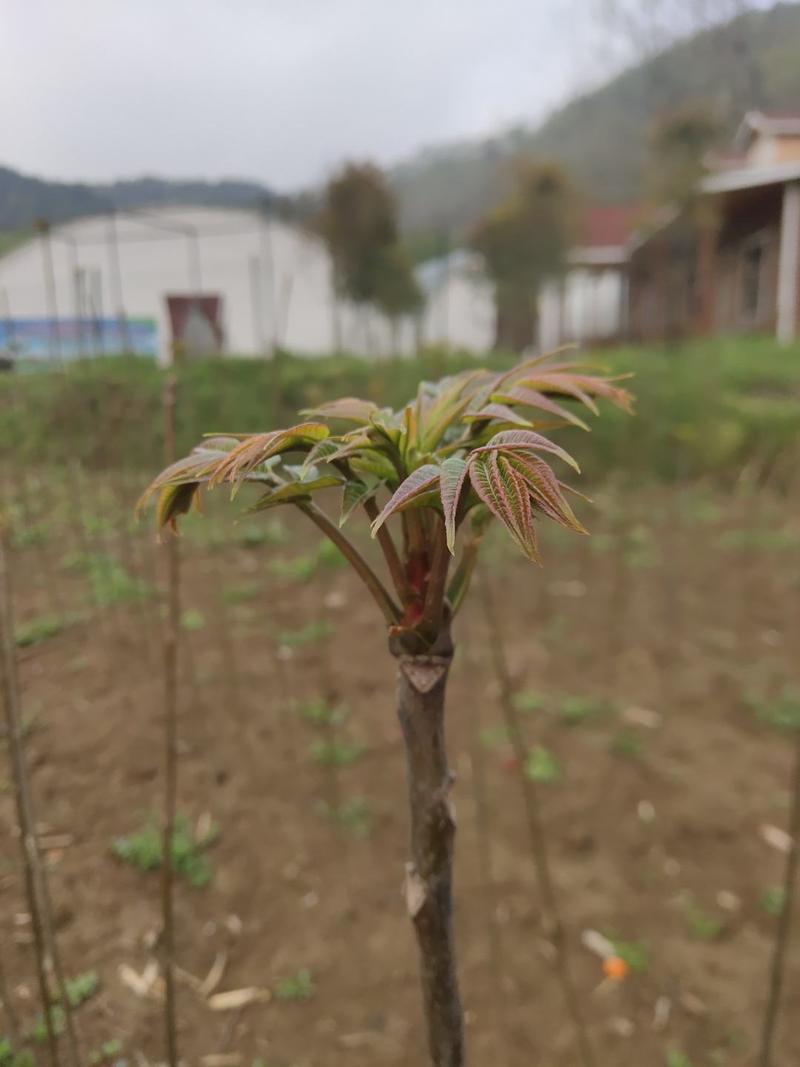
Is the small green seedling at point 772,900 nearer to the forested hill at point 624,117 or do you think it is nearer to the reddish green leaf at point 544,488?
the reddish green leaf at point 544,488

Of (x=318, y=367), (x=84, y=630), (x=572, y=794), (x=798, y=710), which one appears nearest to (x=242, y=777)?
(x=84, y=630)

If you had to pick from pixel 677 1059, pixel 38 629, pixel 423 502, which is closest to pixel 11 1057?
pixel 423 502

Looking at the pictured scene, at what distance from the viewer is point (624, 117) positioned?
13.4m

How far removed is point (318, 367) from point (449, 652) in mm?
4746

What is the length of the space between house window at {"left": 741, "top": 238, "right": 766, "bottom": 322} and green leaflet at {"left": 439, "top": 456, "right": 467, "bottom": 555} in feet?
34.9

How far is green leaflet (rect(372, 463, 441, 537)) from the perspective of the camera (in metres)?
0.37

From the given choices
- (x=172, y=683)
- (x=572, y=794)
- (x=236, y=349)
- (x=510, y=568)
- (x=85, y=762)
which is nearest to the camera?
(x=172, y=683)

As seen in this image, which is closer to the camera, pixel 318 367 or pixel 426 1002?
pixel 426 1002

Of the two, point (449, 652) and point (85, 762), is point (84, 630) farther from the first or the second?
point (449, 652)

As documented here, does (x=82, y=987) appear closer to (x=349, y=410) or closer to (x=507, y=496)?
(x=349, y=410)

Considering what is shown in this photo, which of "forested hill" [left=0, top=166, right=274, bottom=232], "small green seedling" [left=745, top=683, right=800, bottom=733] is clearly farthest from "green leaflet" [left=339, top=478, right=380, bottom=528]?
"small green seedling" [left=745, top=683, right=800, bottom=733]

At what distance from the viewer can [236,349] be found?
18.5ft

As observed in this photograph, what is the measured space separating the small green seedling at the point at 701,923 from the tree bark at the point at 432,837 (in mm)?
1377

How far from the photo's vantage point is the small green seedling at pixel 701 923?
1723mm
